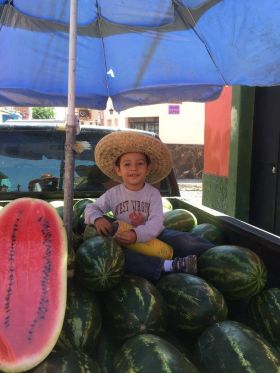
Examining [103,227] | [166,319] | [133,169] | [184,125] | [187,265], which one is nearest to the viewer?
[166,319]

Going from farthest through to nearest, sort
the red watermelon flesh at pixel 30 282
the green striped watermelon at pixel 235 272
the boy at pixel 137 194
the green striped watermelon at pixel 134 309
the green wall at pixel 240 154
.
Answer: the green wall at pixel 240 154 → the boy at pixel 137 194 → the green striped watermelon at pixel 235 272 → the green striped watermelon at pixel 134 309 → the red watermelon flesh at pixel 30 282

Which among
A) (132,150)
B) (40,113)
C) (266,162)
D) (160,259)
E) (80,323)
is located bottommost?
(80,323)

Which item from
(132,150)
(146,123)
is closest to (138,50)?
(132,150)

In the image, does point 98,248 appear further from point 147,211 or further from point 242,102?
point 242,102

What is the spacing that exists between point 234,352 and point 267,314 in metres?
0.60

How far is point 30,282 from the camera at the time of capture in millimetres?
1815

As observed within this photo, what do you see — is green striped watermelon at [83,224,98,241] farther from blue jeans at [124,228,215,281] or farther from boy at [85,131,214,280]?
blue jeans at [124,228,215,281]

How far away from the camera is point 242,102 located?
7.70m

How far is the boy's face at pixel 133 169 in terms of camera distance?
3182 mm

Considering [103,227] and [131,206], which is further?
[131,206]

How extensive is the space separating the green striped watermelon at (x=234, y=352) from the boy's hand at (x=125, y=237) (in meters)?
0.97

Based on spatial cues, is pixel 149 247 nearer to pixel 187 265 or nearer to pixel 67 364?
pixel 187 265

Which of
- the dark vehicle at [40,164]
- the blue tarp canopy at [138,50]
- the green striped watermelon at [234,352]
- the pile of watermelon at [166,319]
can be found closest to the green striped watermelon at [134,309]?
the pile of watermelon at [166,319]

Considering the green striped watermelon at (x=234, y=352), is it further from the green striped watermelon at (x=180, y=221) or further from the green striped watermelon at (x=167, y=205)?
the green striped watermelon at (x=167, y=205)
